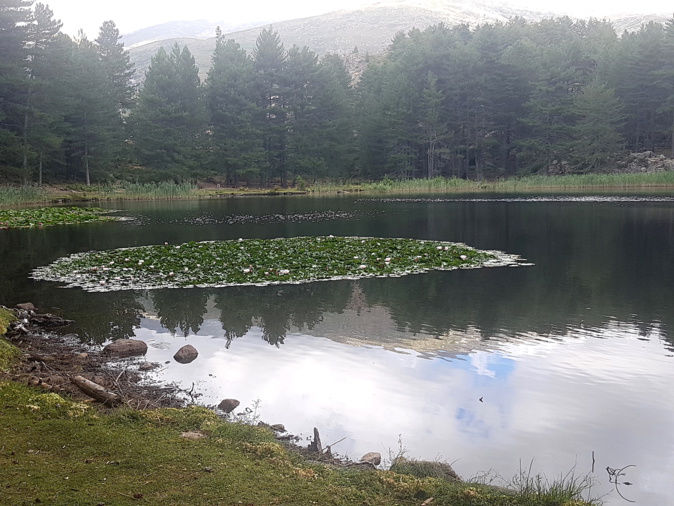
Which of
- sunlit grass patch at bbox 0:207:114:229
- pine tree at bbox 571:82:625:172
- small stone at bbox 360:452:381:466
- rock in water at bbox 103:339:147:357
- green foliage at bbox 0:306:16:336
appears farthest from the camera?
pine tree at bbox 571:82:625:172

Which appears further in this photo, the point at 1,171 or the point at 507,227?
the point at 1,171

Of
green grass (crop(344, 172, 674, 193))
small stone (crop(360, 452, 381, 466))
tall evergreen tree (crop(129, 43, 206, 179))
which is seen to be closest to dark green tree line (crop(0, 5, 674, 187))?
tall evergreen tree (crop(129, 43, 206, 179))

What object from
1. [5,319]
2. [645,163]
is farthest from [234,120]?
[5,319]

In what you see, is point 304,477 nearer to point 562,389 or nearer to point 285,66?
point 562,389

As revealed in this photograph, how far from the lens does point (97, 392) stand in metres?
6.45

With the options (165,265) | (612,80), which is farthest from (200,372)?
(612,80)

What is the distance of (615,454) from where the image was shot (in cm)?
566

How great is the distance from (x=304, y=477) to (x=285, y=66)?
74.6m

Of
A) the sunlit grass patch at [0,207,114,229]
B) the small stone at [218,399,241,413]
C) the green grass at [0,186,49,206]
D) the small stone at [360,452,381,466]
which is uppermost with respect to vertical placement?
the green grass at [0,186,49,206]

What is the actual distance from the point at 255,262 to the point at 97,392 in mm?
10512

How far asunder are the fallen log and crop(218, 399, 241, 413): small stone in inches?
45.8

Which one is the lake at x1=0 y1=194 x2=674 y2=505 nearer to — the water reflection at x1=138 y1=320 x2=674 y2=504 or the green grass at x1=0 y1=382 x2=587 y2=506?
the water reflection at x1=138 y1=320 x2=674 y2=504

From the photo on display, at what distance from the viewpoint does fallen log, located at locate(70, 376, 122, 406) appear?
633 centimetres

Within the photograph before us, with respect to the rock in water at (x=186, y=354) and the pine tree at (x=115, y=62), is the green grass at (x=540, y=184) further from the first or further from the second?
the rock in water at (x=186, y=354)
